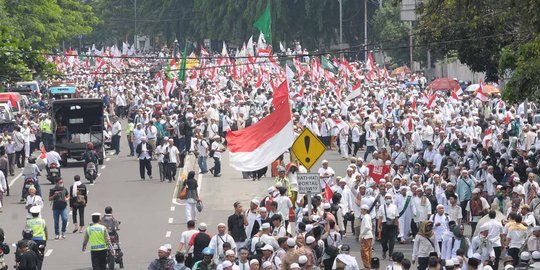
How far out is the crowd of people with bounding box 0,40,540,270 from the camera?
24.0m

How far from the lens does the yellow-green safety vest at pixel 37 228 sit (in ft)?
88.2

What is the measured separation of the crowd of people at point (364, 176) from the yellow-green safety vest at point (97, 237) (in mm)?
1481

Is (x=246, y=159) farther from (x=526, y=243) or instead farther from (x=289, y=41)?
(x=289, y=41)

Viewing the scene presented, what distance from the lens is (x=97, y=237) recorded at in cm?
2600

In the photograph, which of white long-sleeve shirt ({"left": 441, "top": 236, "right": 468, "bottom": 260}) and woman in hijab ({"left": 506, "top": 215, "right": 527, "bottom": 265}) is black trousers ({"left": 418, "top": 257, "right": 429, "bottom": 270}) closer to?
white long-sleeve shirt ({"left": 441, "top": 236, "right": 468, "bottom": 260})

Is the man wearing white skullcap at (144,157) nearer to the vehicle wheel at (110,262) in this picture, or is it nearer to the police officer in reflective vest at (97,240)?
the vehicle wheel at (110,262)

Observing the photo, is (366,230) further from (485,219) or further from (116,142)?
(116,142)

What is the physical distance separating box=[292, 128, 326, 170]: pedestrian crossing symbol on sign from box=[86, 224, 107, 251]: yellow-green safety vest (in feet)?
11.3

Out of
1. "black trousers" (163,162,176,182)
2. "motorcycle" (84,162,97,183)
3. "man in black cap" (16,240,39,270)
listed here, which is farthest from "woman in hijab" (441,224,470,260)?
"motorcycle" (84,162,97,183)

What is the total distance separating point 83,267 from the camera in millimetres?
27844

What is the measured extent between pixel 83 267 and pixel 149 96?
35338 mm

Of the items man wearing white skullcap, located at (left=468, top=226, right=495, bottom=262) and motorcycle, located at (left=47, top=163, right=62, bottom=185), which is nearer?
man wearing white skullcap, located at (left=468, top=226, right=495, bottom=262)

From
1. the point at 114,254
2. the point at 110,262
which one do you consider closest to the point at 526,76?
the point at 114,254

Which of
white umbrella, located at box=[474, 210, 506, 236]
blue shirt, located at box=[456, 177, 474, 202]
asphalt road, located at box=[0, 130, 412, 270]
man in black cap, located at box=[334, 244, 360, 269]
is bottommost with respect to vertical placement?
asphalt road, located at box=[0, 130, 412, 270]
